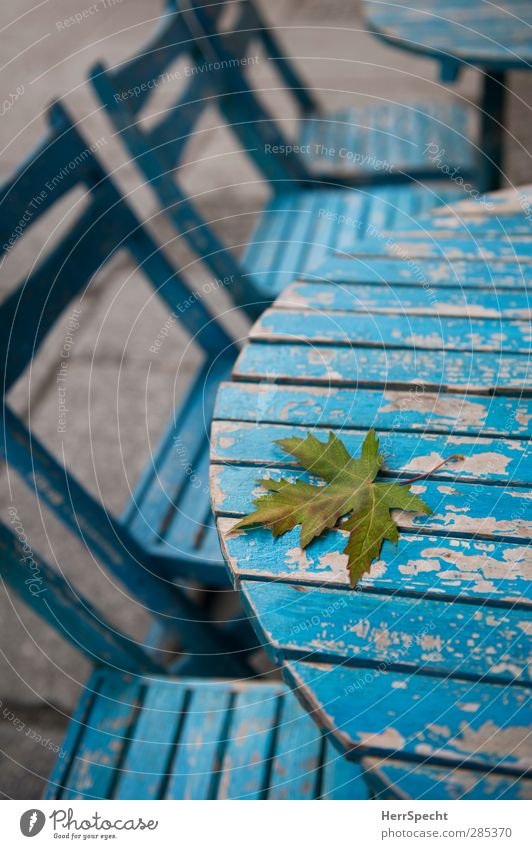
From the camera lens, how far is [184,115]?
203 cm

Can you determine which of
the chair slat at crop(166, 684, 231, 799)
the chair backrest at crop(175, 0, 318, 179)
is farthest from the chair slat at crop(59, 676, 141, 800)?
the chair backrest at crop(175, 0, 318, 179)

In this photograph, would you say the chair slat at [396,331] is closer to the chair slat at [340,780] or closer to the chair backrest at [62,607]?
the chair backrest at [62,607]

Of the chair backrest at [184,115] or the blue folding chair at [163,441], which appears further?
the chair backrest at [184,115]

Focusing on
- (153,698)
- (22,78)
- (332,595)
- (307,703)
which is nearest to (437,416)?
(332,595)

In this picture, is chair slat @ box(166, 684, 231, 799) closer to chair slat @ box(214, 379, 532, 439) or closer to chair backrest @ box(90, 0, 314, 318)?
chair slat @ box(214, 379, 532, 439)

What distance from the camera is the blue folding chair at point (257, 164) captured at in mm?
1837

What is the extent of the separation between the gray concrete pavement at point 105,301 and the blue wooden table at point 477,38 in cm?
81

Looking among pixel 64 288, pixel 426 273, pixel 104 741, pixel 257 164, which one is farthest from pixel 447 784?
pixel 257 164

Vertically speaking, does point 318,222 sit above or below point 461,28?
below

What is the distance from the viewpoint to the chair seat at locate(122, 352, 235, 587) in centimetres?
161

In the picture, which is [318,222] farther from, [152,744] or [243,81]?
[152,744]

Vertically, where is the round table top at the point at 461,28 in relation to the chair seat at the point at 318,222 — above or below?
above

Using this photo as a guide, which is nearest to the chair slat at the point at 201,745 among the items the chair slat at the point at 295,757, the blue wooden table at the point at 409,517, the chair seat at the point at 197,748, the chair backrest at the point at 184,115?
the chair seat at the point at 197,748

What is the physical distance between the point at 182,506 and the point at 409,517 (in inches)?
32.2
